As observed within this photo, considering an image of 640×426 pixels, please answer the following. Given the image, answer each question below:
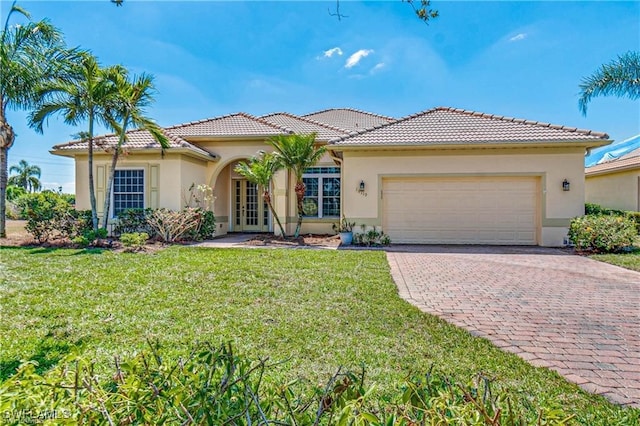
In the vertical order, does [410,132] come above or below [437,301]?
above

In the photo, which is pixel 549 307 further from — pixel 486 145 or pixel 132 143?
pixel 132 143

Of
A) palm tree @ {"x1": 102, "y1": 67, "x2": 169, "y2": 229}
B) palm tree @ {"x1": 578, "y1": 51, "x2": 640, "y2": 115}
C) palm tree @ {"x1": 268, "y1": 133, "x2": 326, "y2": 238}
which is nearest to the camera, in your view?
palm tree @ {"x1": 102, "y1": 67, "x2": 169, "y2": 229}

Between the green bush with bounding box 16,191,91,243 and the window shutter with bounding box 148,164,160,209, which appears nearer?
the green bush with bounding box 16,191,91,243

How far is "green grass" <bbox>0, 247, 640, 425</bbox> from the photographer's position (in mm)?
3551

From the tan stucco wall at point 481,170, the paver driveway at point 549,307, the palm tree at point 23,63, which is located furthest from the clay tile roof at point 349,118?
the palm tree at point 23,63

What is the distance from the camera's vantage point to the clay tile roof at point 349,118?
2193 centimetres

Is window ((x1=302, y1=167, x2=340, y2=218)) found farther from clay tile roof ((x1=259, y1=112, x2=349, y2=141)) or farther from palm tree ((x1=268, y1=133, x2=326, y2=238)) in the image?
palm tree ((x1=268, y1=133, x2=326, y2=238))

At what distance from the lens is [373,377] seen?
3.38 meters

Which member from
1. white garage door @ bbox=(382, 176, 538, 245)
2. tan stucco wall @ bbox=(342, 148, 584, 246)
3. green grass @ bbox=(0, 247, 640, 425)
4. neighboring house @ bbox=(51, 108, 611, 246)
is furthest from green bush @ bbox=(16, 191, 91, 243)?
white garage door @ bbox=(382, 176, 538, 245)

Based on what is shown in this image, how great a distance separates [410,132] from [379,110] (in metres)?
11.7

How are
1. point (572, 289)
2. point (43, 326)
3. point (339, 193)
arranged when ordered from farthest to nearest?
point (339, 193) < point (572, 289) < point (43, 326)

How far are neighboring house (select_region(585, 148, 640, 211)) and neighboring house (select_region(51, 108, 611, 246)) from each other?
9436 millimetres

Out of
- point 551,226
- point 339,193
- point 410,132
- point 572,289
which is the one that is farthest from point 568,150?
point 339,193

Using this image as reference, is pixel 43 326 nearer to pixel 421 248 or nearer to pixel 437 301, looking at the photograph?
pixel 437 301
